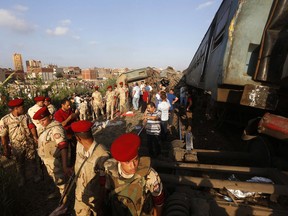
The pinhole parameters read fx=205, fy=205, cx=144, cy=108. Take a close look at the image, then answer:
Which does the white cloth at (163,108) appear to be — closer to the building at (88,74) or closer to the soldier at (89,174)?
the soldier at (89,174)

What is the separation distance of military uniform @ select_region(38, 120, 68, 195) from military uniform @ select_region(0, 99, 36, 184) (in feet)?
4.53

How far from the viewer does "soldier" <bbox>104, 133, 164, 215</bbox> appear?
2059mm

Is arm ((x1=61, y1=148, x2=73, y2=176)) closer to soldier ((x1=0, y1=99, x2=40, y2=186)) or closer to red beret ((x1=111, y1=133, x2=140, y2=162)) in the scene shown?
red beret ((x1=111, y1=133, x2=140, y2=162))

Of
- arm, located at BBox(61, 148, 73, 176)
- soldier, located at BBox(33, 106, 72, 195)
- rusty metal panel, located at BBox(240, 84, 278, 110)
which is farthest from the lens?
soldier, located at BBox(33, 106, 72, 195)

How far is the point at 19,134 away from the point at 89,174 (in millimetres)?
2907

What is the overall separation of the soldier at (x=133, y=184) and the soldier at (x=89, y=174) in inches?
22.1

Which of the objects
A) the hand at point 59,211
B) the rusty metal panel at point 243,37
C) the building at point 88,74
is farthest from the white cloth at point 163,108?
the building at point 88,74

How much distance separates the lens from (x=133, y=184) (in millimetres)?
2086

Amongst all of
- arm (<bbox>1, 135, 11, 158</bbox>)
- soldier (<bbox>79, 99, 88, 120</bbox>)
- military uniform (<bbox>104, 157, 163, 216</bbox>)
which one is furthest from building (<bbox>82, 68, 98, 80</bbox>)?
military uniform (<bbox>104, 157, 163, 216</bbox>)

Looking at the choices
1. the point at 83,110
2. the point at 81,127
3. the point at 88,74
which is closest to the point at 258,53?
the point at 81,127

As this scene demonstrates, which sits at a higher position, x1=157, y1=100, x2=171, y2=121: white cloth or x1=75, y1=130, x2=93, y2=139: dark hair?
x1=75, y1=130, x2=93, y2=139: dark hair

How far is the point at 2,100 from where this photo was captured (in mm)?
8922

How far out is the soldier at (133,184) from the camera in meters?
2.06

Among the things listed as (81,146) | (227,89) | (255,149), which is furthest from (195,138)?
(81,146)
